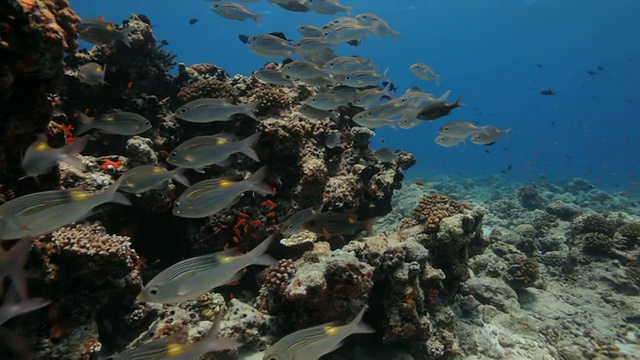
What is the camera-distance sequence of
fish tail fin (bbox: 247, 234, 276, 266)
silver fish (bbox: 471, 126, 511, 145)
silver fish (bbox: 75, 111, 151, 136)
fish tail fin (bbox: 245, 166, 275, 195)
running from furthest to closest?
silver fish (bbox: 471, 126, 511, 145), silver fish (bbox: 75, 111, 151, 136), fish tail fin (bbox: 245, 166, 275, 195), fish tail fin (bbox: 247, 234, 276, 266)

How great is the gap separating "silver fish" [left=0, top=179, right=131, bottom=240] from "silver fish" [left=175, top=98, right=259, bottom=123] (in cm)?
275

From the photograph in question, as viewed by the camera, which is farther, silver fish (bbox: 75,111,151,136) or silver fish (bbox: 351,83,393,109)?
silver fish (bbox: 351,83,393,109)

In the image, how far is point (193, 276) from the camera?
274 centimetres

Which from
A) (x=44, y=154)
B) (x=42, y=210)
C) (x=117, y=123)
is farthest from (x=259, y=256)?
(x=117, y=123)

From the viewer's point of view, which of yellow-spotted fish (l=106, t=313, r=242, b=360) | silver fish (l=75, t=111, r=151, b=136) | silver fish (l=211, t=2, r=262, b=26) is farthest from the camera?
silver fish (l=211, t=2, r=262, b=26)

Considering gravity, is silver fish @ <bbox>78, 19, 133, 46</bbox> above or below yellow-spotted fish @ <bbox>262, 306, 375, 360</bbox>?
above

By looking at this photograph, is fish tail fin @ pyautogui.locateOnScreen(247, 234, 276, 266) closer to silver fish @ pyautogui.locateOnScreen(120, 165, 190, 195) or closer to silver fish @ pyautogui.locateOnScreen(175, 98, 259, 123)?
silver fish @ pyautogui.locateOnScreen(120, 165, 190, 195)

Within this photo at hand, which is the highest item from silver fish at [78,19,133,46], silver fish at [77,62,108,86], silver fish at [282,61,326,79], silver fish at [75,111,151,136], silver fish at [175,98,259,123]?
silver fish at [78,19,133,46]

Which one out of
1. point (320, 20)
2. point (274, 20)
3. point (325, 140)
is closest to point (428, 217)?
point (325, 140)

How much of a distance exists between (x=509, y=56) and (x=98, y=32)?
157 metres

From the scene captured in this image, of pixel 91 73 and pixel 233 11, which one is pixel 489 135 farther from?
pixel 91 73

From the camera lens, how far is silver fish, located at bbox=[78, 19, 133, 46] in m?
6.69

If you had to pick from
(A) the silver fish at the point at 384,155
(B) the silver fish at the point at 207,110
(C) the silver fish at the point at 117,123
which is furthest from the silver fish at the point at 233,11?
(A) the silver fish at the point at 384,155

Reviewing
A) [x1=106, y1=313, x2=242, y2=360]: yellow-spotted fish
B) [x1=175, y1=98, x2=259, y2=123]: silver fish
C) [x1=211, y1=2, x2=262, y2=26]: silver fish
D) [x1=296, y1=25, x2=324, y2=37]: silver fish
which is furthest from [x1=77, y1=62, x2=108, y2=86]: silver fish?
[x1=106, y1=313, x2=242, y2=360]: yellow-spotted fish
